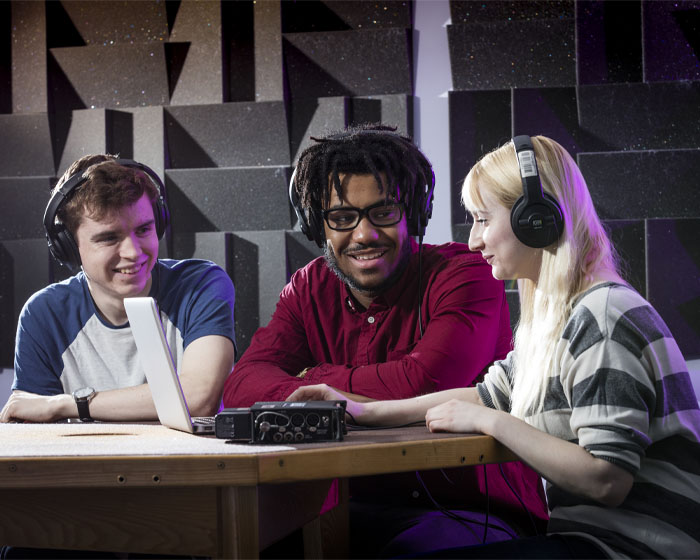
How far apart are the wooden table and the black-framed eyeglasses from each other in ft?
3.03

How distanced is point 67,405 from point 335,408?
2.97ft

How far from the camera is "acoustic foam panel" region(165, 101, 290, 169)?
277cm

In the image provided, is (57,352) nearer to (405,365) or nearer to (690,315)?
(405,365)

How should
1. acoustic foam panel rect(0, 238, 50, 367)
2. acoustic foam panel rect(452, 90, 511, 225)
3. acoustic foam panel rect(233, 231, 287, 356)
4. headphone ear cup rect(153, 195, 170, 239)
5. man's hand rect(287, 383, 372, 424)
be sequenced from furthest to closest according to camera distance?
acoustic foam panel rect(0, 238, 50, 367)
acoustic foam panel rect(233, 231, 287, 356)
acoustic foam panel rect(452, 90, 511, 225)
headphone ear cup rect(153, 195, 170, 239)
man's hand rect(287, 383, 372, 424)

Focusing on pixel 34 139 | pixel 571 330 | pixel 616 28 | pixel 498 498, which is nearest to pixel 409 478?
pixel 498 498

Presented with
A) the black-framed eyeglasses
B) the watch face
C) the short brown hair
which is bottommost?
the watch face

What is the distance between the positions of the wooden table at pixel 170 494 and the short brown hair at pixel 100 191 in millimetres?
1158

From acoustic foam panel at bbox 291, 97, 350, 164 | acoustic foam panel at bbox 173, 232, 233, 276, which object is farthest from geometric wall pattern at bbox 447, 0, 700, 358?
acoustic foam panel at bbox 173, 232, 233, 276

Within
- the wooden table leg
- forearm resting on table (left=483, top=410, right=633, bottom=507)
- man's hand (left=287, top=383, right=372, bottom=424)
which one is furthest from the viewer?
man's hand (left=287, top=383, right=372, bottom=424)

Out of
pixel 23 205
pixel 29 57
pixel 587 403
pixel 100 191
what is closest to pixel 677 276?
pixel 587 403

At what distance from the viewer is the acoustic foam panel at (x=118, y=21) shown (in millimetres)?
2838

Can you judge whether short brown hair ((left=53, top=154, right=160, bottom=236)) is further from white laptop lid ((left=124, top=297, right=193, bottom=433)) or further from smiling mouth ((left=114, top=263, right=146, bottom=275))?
white laptop lid ((left=124, top=297, right=193, bottom=433))

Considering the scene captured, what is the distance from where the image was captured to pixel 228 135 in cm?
280

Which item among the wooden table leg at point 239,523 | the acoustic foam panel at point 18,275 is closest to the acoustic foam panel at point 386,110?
the acoustic foam panel at point 18,275
